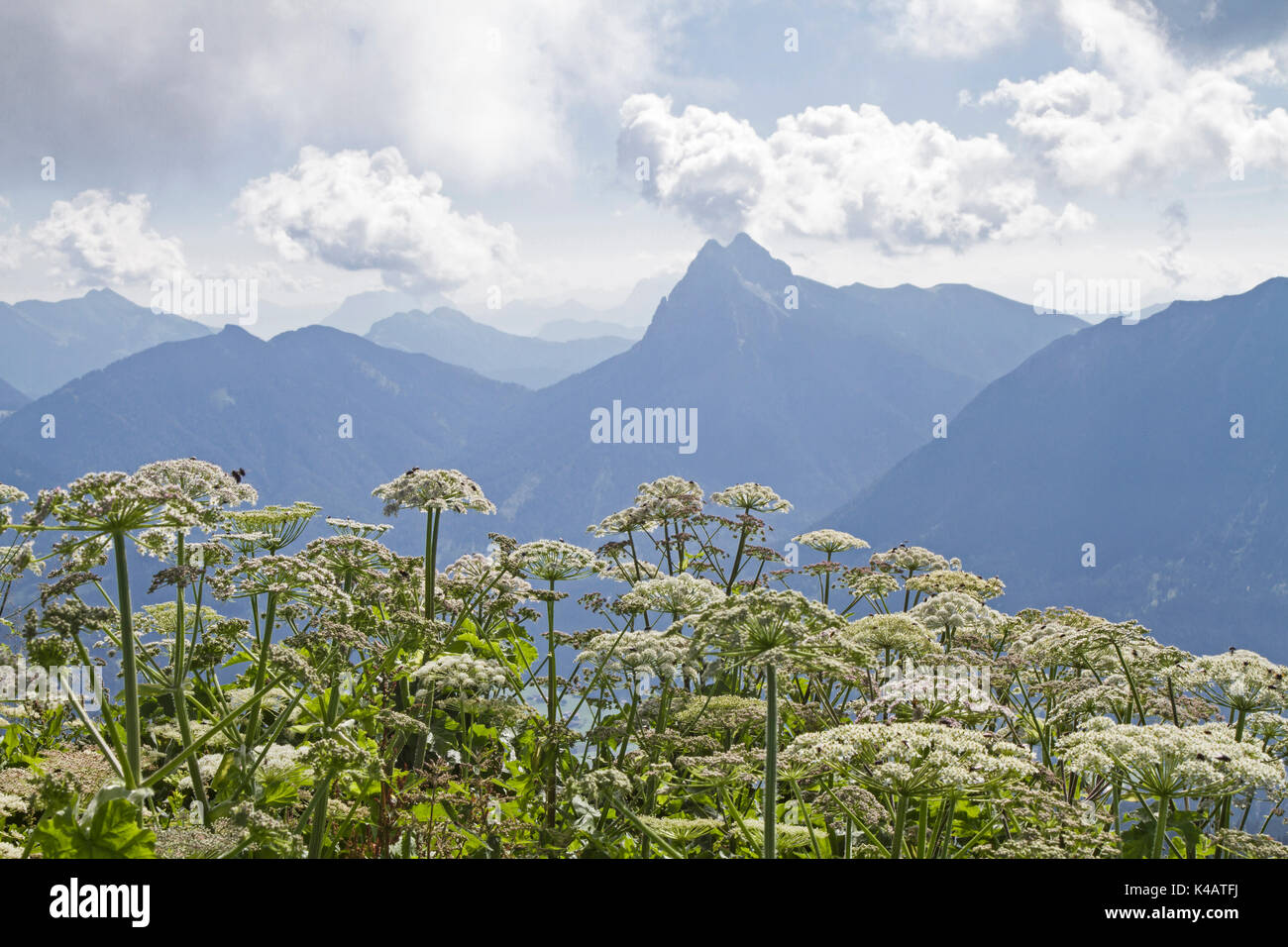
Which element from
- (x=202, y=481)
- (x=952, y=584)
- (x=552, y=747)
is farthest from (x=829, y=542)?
(x=202, y=481)

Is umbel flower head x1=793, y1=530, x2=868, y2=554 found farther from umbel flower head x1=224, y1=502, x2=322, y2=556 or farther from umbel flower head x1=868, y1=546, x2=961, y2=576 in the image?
umbel flower head x1=224, y1=502, x2=322, y2=556

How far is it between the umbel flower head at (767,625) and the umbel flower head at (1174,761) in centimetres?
114

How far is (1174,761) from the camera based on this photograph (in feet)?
12.2

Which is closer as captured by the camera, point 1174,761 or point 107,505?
point 107,505

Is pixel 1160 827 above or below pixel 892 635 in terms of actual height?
below

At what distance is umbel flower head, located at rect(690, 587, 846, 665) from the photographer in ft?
12.1

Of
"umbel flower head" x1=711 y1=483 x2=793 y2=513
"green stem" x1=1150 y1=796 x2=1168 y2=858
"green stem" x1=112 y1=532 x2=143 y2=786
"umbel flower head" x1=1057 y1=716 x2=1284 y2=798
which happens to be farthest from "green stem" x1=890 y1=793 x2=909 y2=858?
"umbel flower head" x1=711 y1=483 x2=793 y2=513

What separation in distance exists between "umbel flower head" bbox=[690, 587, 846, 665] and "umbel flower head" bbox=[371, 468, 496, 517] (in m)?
2.91

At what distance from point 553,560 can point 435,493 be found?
1.05 metres

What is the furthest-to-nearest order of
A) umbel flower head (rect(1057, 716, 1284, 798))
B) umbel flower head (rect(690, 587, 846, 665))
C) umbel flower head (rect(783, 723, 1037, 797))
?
umbel flower head (rect(690, 587, 846, 665)) < umbel flower head (rect(1057, 716, 1284, 798)) < umbel flower head (rect(783, 723, 1037, 797))

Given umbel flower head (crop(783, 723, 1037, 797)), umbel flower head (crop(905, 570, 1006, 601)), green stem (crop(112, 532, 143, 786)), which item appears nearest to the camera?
green stem (crop(112, 532, 143, 786))

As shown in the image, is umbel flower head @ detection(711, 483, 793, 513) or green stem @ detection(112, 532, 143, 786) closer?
green stem @ detection(112, 532, 143, 786)

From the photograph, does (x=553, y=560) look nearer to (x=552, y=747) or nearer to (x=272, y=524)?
(x=552, y=747)
